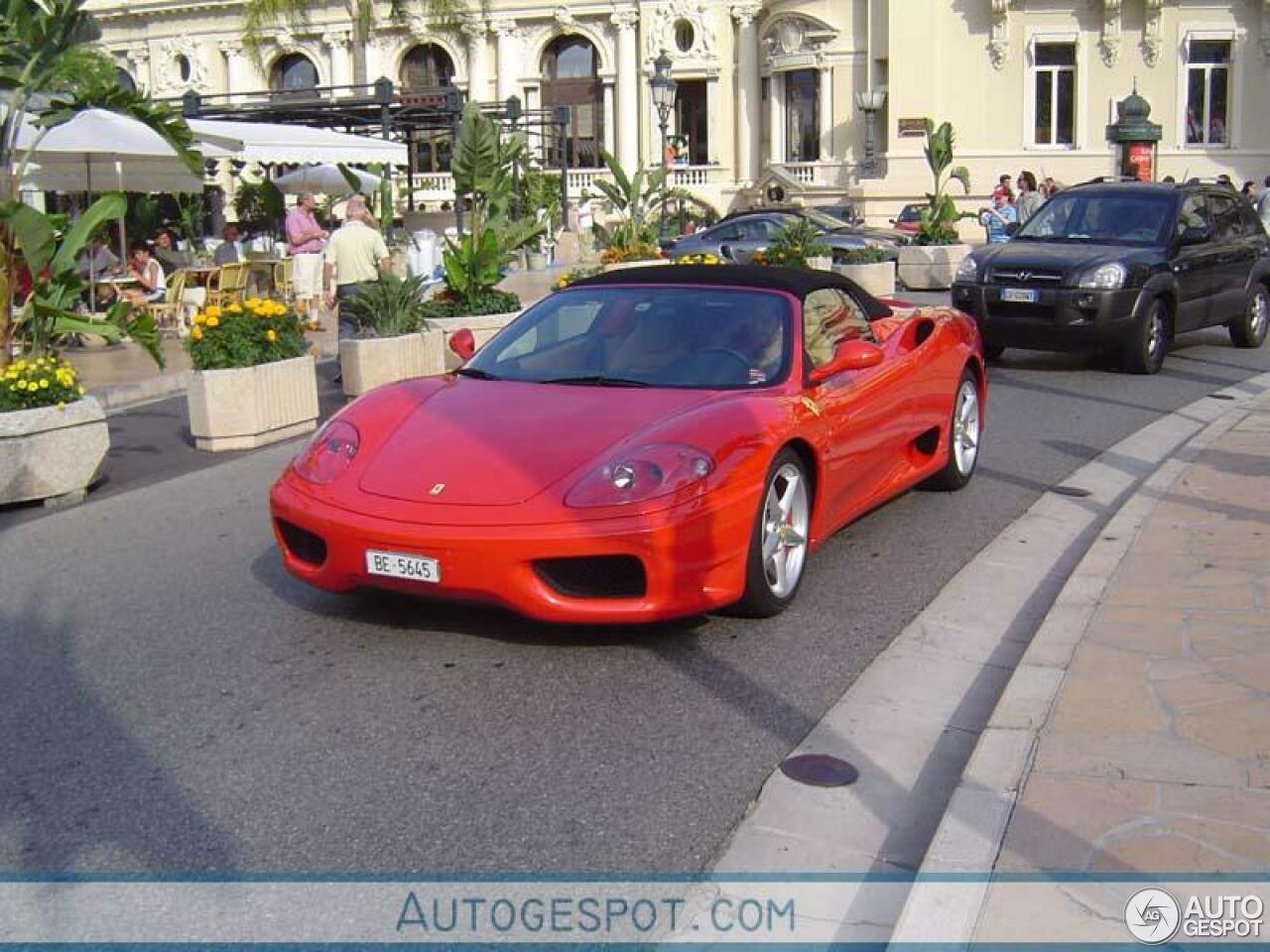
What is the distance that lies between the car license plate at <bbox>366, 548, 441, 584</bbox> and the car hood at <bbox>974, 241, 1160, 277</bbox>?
9.69m

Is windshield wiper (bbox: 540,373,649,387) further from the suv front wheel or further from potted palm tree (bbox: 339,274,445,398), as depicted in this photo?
the suv front wheel

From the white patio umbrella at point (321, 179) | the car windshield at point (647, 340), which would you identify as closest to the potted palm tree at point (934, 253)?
the white patio umbrella at point (321, 179)

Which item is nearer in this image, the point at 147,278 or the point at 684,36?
the point at 147,278

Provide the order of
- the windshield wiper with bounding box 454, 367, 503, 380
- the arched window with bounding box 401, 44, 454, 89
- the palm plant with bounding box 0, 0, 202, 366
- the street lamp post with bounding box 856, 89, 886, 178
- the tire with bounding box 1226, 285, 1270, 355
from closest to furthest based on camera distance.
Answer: the windshield wiper with bounding box 454, 367, 503, 380 → the palm plant with bounding box 0, 0, 202, 366 → the tire with bounding box 1226, 285, 1270, 355 → the street lamp post with bounding box 856, 89, 886, 178 → the arched window with bounding box 401, 44, 454, 89

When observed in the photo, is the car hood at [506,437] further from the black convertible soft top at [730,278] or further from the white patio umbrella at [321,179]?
the white patio umbrella at [321,179]

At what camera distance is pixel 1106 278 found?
1348cm

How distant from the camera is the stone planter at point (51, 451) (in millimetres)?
8922

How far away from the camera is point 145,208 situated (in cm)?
2944

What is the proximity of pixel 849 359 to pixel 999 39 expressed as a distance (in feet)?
131

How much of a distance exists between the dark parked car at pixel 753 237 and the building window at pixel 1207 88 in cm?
1929

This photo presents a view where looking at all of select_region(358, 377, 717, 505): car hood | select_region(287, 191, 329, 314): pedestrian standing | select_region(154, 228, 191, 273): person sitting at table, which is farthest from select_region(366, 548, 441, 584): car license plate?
select_region(154, 228, 191, 273): person sitting at table

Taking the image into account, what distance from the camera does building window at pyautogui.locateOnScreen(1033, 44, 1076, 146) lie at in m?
43.4

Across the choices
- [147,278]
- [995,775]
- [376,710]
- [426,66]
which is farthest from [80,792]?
[426,66]

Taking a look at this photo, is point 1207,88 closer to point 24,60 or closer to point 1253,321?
point 1253,321
